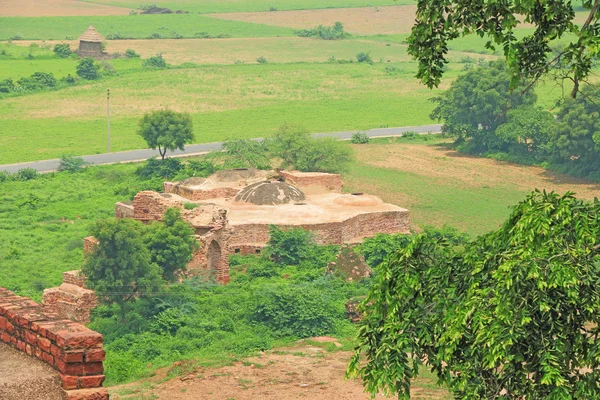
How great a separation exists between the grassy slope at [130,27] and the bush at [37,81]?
22.7 meters

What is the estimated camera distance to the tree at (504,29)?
1297cm

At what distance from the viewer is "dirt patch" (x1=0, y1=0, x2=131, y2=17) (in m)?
113

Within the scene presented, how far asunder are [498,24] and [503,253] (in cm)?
264

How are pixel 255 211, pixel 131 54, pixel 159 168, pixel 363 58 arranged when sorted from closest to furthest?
pixel 255 211
pixel 159 168
pixel 131 54
pixel 363 58

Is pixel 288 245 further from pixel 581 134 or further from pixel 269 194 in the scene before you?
pixel 581 134

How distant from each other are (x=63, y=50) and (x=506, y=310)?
79607 mm

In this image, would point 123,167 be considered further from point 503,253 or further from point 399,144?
point 503,253

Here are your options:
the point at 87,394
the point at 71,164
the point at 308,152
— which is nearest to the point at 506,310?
the point at 87,394

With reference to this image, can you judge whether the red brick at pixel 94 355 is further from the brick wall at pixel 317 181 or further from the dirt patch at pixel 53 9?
the dirt patch at pixel 53 9

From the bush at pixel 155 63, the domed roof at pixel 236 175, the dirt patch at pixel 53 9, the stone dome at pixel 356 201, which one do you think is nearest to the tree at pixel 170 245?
the stone dome at pixel 356 201

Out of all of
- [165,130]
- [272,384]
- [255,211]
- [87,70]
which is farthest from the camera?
[87,70]

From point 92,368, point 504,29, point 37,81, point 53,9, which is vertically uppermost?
point 504,29

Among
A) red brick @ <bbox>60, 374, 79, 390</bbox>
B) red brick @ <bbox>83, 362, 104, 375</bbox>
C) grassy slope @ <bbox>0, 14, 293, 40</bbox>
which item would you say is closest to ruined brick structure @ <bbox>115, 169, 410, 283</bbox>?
red brick @ <bbox>83, 362, 104, 375</bbox>

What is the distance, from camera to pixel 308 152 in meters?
50.2
